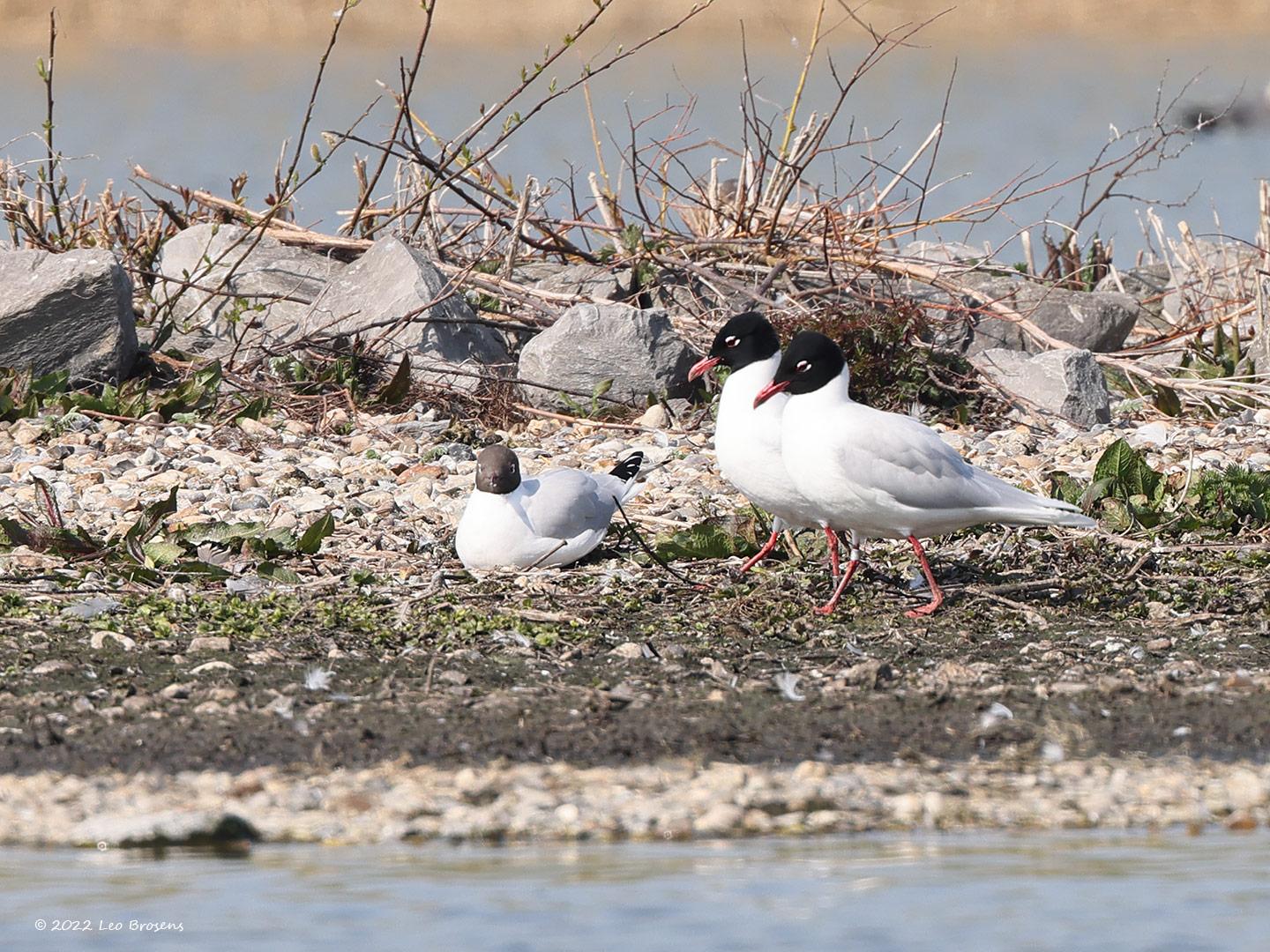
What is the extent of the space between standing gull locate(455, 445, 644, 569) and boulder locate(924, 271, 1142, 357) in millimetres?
5637

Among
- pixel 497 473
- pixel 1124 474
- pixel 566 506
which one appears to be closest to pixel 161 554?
pixel 497 473

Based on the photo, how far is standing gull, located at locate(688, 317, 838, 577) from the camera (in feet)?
20.6

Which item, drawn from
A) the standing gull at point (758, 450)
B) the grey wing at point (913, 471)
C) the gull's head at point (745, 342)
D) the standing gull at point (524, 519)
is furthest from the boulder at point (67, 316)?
the grey wing at point (913, 471)

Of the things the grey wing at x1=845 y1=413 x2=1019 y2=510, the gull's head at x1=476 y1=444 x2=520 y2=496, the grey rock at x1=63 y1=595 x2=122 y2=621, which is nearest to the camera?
the grey wing at x1=845 y1=413 x2=1019 y2=510

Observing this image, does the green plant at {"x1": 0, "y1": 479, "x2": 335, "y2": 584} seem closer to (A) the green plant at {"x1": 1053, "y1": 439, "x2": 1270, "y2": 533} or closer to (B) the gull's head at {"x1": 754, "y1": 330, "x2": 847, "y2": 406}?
(B) the gull's head at {"x1": 754, "y1": 330, "x2": 847, "y2": 406}

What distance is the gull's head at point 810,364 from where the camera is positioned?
626cm

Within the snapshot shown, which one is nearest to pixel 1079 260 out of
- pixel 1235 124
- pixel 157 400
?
pixel 1235 124

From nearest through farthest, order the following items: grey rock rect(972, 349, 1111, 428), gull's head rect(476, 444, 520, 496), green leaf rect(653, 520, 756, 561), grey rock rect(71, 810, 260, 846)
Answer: grey rock rect(71, 810, 260, 846), gull's head rect(476, 444, 520, 496), green leaf rect(653, 520, 756, 561), grey rock rect(972, 349, 1111, 428)

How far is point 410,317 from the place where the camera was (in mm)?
10227

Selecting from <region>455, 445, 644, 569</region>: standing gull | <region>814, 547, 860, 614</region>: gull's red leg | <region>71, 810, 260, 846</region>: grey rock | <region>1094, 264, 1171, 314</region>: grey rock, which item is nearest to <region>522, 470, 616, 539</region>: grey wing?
<region>455, 445, 644, 569</region>: standing gull

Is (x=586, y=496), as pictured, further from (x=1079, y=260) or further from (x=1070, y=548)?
(x=1079, y=260)

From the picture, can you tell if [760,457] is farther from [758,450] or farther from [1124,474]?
[1124,474]

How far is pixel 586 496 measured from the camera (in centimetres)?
686

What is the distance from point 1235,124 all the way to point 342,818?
10.3 metres
